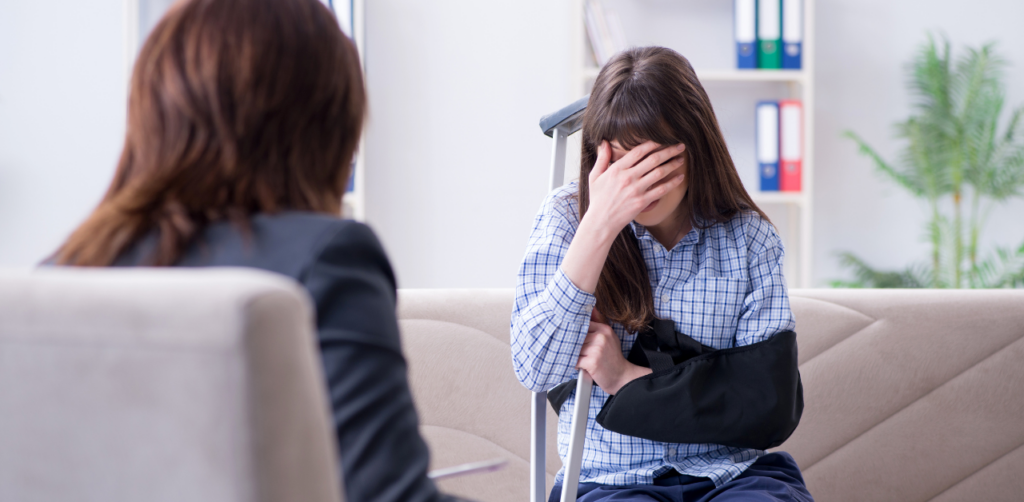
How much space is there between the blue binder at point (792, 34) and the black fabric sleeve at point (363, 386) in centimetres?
266

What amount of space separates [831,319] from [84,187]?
8.28 feet

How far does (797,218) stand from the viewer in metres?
2.97

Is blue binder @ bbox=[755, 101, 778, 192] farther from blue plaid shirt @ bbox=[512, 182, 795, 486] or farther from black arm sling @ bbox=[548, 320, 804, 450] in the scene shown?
black arm sling @ bbox=[548, 320, 804, 450]

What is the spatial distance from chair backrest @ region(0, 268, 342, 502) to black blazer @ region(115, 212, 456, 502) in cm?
8

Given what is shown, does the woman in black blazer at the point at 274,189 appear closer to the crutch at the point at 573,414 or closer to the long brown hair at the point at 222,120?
the long brown hair at the point at 222,120

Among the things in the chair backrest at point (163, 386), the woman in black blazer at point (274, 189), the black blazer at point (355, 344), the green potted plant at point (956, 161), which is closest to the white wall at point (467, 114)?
the green potted plant at point (956, 161)

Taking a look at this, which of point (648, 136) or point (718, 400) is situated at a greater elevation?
point (648, 136)

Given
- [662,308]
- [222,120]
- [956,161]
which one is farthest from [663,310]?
[956,161]

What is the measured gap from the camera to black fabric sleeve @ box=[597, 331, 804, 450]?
107 cm

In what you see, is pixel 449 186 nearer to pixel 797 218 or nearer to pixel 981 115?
pixel 797 218

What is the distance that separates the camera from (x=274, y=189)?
583 millimetres

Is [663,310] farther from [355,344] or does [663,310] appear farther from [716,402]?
[355,344]

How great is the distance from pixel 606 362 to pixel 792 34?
2.13m

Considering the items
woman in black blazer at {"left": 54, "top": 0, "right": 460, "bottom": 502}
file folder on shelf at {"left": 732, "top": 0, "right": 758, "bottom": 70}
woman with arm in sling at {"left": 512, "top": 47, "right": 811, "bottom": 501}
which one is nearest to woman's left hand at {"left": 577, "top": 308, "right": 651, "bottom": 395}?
woman with arm in sling at {"left": 512, "top": 47, "right": 811, "bottom": 501}
